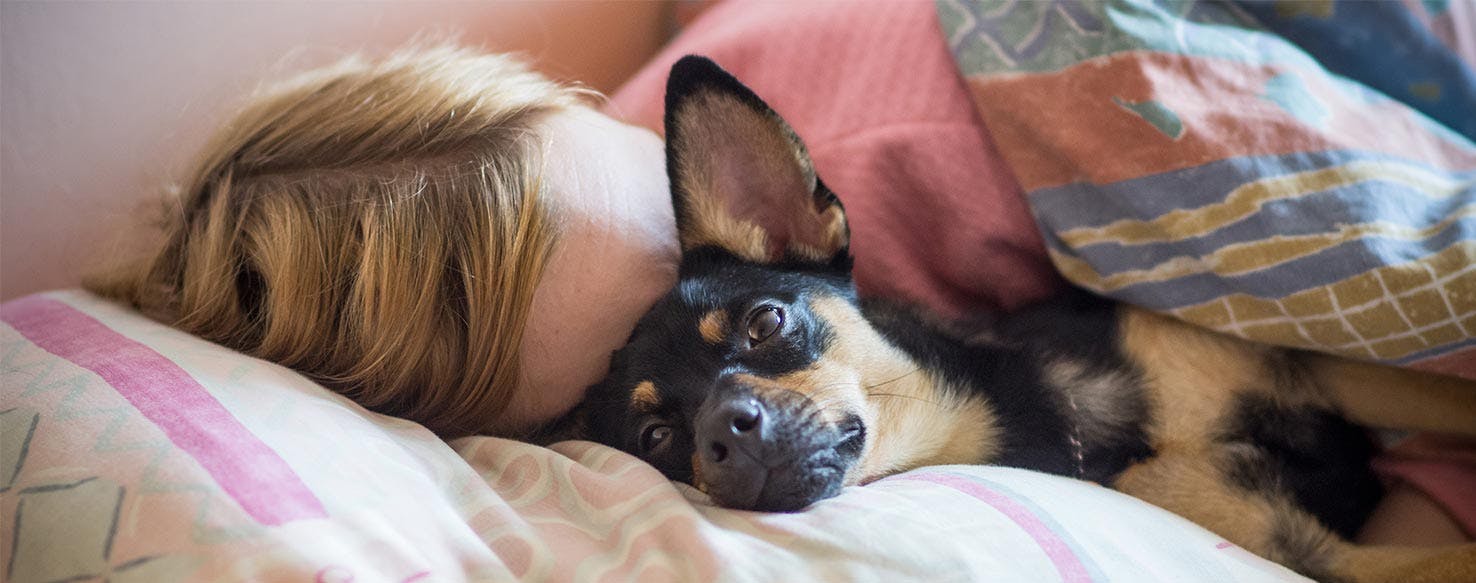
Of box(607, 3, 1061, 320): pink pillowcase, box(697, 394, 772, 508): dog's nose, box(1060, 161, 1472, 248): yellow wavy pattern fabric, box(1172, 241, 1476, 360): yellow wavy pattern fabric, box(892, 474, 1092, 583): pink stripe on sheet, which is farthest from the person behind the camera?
box(607, 3, 1061, 320): pink pillowcase

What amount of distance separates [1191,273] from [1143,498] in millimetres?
384

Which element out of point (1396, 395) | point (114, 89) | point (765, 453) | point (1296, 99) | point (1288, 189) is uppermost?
point (114, 89)

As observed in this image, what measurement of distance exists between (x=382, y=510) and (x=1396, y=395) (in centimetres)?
158

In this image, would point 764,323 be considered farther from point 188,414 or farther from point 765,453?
point 188,414

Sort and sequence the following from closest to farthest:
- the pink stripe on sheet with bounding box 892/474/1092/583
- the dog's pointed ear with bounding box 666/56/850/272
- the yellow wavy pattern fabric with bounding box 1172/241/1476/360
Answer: the pink stripe on sheet with bounding box 892/474/1092/583 → the yellow wavy pattern fabric with bounding box 1172/241/1476/360 → the dog's pointed ear with bounding box 666/56/850/272

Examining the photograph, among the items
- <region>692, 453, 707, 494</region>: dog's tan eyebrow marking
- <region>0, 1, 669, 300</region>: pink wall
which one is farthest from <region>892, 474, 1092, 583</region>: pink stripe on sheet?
<region>0, 1, 669, 300</region>: pink wall

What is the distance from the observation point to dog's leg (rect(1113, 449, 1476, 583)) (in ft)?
4.66

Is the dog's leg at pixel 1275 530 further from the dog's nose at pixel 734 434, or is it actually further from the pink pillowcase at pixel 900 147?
the dog's nose at pixel 734 434

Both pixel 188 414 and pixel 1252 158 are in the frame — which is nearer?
pixel 188 414

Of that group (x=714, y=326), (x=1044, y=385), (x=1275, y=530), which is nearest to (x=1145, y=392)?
(x=1044, y=385)

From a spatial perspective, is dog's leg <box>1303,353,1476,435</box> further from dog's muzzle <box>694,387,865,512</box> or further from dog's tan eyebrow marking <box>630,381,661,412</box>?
dog's tan eyebrow marking <box>630,381,661,412</box>

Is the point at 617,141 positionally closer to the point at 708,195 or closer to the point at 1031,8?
the point at 708,195

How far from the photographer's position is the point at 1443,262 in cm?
135

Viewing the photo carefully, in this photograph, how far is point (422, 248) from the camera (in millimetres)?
1486
